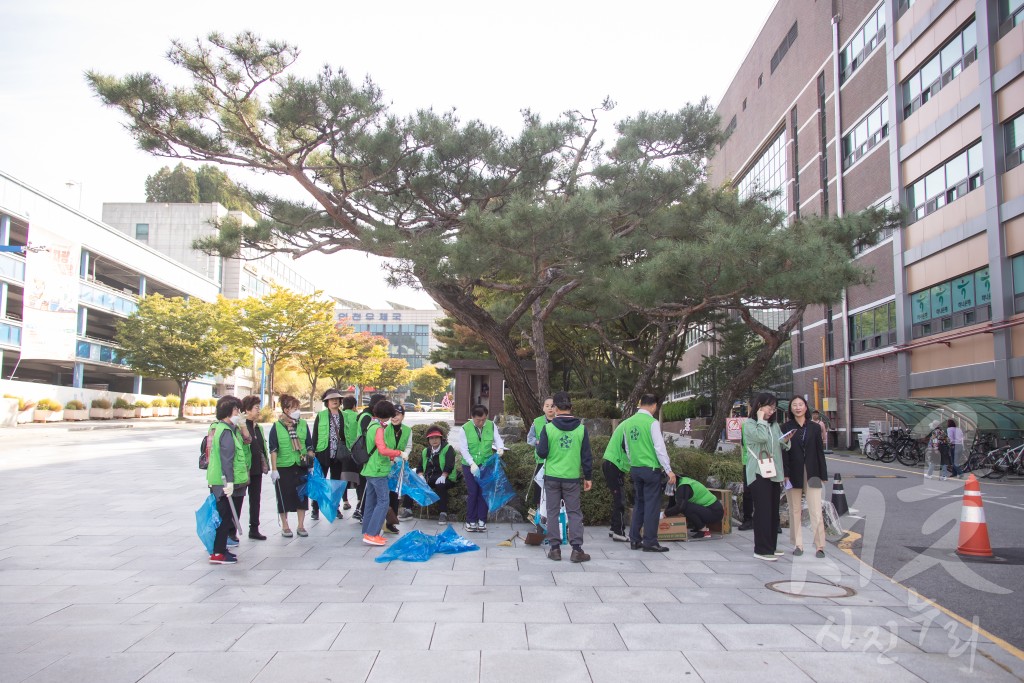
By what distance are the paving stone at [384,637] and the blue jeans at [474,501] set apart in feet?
12.3

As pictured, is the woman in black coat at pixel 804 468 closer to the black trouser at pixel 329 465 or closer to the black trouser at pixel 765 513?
the black trouser at pixel 765 513

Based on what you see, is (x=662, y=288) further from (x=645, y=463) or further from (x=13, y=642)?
(x=13, y=642)

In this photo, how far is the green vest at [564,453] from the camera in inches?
278

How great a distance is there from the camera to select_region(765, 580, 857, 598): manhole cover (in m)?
5.72

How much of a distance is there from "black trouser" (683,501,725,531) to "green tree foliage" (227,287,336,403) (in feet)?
120

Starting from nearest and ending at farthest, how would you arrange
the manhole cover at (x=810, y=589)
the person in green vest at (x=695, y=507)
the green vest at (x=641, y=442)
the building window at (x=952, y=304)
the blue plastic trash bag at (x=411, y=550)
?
the manhole cover at (x=810, y=589), the blue plastic trash bag at (x=411, y=550), the green vest at (x=641, y=442), the person in green vest at (x=695, y=507), the building window at (x=952, y=304)

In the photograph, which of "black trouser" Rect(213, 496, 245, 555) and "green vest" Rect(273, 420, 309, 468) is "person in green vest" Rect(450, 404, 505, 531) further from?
"black trouser" Rect(213, 496, 245, 555)

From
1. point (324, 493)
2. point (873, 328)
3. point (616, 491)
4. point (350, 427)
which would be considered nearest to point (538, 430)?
point (616, 491)

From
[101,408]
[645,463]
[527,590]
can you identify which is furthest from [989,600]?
[101,408]

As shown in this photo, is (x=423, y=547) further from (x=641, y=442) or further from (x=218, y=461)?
(x=641, y=442)

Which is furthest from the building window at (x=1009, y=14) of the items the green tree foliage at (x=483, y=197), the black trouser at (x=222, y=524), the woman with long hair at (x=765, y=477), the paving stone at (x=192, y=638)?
the paving stone at (x=192, y=638)

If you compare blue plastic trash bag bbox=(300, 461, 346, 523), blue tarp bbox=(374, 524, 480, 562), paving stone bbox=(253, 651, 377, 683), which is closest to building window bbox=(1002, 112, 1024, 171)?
blue tarp bbox=(374, 524, 480, 562)

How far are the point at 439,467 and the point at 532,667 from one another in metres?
5.03

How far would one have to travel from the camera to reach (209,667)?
13.1ft
